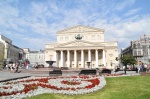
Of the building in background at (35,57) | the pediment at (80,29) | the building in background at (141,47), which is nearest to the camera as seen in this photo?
the pediment at (80,29)

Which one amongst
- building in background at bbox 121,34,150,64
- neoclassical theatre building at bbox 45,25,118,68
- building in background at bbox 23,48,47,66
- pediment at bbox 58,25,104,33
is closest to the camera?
neoclassical theatre building at bbox 45,25,118,68

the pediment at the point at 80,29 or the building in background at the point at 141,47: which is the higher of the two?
the pediment at the point at 80,29

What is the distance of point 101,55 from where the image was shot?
80812 millimetres

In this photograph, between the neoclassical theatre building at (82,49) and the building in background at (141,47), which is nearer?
the neoclassical theatre building at (82,49)

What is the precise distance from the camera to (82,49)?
251 ft

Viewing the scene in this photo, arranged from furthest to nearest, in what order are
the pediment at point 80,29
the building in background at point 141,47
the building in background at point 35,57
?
the building in background at point 35,57 < the building in background at point 141,47 < the pediment at point 80,29

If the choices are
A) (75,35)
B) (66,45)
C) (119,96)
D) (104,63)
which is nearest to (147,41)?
(104,63)

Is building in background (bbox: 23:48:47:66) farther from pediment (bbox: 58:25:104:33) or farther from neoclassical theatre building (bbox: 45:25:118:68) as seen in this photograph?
pediment (bbox: 58:25:104:33)

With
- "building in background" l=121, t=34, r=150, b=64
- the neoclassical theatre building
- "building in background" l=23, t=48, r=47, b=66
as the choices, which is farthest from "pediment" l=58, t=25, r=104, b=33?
"building in background" l=23, t=48, r=47, b=66

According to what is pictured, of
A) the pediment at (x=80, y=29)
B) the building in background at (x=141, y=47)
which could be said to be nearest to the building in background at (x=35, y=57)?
the pediment at (x=80, y=29)

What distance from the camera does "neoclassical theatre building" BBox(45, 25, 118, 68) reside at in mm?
76688

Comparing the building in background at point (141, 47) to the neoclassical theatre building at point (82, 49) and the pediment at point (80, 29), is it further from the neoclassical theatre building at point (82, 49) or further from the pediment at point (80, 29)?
the pediment at point (80, 29)

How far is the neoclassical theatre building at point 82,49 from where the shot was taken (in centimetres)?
7669

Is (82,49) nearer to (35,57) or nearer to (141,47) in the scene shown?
(141,47)
